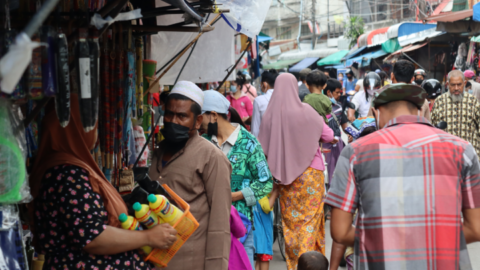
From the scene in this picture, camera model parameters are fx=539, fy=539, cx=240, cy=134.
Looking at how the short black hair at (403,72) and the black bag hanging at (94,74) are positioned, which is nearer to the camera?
the black bag hanging at (94,74)

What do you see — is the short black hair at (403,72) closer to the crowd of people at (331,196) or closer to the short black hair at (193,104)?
the crowd of people at (331,196)

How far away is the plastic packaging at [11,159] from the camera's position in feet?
5.98

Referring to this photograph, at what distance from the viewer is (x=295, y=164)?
544 cm

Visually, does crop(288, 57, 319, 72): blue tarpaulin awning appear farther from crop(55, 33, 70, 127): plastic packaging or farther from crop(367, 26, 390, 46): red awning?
crop(55, 33, 70, 127): plastic packaging

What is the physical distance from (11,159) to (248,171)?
2570mm

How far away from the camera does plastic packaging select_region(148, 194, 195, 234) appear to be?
8.04 ft

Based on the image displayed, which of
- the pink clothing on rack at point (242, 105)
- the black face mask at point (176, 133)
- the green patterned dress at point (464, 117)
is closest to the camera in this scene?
the black face mask at point (176, 133)

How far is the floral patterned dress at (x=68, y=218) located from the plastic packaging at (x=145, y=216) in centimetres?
17

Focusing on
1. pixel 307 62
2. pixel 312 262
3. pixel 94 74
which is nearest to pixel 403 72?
pixel 312 262

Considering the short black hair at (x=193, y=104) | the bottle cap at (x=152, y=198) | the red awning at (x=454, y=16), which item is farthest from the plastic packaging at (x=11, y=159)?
the red awning at (x=454, y=16)

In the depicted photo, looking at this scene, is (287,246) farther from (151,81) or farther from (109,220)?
(109,220)

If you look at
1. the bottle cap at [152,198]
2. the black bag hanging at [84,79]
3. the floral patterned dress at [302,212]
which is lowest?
the floral patterned dress at [302,212]

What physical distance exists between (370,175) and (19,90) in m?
1.62

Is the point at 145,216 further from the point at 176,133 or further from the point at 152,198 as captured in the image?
the point at 176,133
